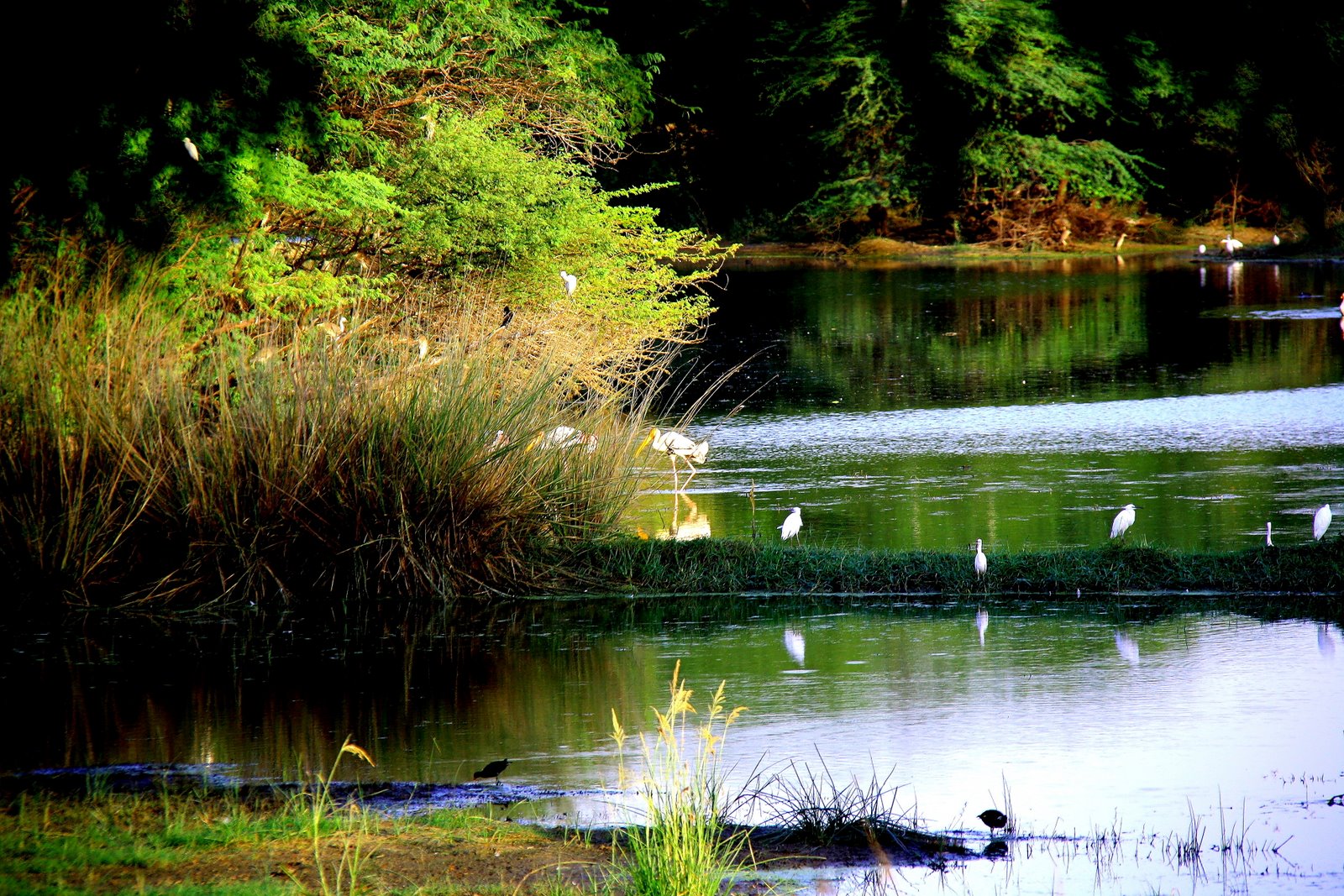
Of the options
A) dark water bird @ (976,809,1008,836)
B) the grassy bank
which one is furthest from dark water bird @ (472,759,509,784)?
the grassy bank

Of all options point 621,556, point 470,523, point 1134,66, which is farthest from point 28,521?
point 1134,66

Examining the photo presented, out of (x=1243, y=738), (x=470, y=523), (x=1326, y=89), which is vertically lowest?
(x=1243, y=738)

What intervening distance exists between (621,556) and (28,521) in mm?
3825

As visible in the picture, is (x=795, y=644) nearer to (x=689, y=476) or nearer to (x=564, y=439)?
(x=564, y=439)

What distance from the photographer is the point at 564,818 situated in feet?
20.6

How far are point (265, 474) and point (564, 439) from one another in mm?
2068

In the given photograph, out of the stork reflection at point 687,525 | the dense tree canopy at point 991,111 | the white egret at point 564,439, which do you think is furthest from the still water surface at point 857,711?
the dense tree canopy at point 991,111

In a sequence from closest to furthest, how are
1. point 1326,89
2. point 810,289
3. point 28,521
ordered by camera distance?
1. point 28,521
2. point 810,289
3. point 1326,89

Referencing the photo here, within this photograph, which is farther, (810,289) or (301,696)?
(810,289)

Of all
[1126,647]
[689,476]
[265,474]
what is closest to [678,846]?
[1126,647]

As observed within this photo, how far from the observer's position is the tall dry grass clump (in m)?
10.2

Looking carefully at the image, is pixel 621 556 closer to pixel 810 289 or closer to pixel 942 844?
pixel 942 844

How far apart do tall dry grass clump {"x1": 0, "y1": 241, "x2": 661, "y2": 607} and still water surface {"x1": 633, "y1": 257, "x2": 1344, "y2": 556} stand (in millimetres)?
2303

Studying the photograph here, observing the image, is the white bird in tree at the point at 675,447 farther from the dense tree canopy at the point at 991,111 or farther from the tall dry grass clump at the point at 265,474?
the dense tree canopy at the point at 991,111
